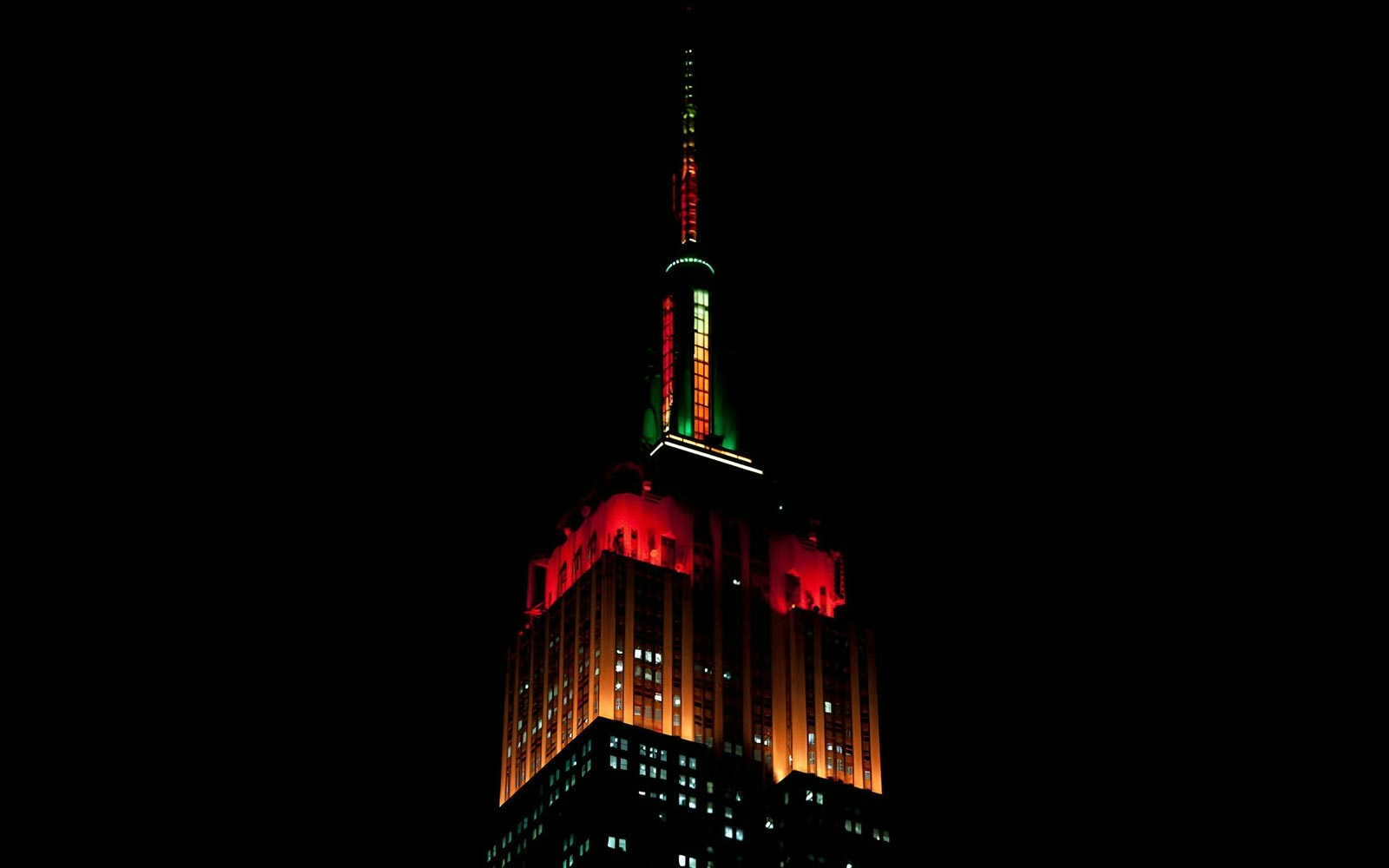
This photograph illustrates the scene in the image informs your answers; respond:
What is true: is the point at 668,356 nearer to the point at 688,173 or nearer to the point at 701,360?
the point at 701,360

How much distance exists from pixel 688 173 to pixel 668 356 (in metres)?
18.5

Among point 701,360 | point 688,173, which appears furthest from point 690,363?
point 688,173

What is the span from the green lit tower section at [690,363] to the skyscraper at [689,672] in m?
0.20

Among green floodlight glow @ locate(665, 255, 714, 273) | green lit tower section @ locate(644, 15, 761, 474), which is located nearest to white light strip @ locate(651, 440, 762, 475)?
green lit tower section @ locate(644, 15, 761, 474)

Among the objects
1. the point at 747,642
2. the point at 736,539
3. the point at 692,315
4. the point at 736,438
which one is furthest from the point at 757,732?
the point at 692,315

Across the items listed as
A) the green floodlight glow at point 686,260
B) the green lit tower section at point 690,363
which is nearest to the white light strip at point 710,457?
the green lit tower section at point 690,363

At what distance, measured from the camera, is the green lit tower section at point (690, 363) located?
163 metres

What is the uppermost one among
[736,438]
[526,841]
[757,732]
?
[736,438]

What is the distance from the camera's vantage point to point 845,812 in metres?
141

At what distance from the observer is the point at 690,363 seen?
166375 millimetres

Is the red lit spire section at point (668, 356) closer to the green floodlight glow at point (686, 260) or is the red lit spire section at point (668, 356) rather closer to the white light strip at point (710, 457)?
the green floodlight glow at point (686, 260)

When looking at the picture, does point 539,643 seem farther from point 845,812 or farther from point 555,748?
point 845,812

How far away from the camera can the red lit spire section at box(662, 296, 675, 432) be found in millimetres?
165000

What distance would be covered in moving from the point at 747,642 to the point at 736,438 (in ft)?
74.2
